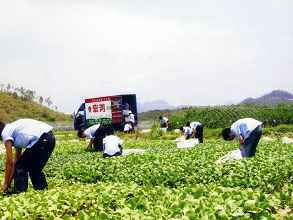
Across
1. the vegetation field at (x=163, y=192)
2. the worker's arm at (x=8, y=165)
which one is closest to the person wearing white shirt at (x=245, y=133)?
the vegetation field at (x=163, y=192)

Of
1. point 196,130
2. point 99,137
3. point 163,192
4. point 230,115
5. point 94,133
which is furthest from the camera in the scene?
point 230,115

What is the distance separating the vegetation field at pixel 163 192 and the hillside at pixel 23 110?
57.4m

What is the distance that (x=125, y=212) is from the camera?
300 inches

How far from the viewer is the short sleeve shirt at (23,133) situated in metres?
10.5

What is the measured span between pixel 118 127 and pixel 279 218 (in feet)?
Result: 114

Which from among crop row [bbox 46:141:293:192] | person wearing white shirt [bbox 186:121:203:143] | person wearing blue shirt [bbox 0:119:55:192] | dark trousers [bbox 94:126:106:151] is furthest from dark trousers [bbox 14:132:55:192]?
person wearing white shirt [bbox 186:121:203:143]

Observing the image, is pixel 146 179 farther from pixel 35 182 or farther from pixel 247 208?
pixel 247 208

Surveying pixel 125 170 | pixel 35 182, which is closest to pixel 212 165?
pixel 125 170

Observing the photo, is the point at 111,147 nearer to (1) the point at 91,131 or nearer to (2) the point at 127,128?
(1) the point at 91,131

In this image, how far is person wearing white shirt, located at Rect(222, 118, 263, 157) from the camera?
1384cm

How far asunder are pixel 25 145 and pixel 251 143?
19.8ft

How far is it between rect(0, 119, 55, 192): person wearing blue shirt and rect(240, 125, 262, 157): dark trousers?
17.4ft

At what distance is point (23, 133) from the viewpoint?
10602mm

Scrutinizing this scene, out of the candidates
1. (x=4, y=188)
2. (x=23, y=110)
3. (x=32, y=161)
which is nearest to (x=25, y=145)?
(x=32, y=161)
